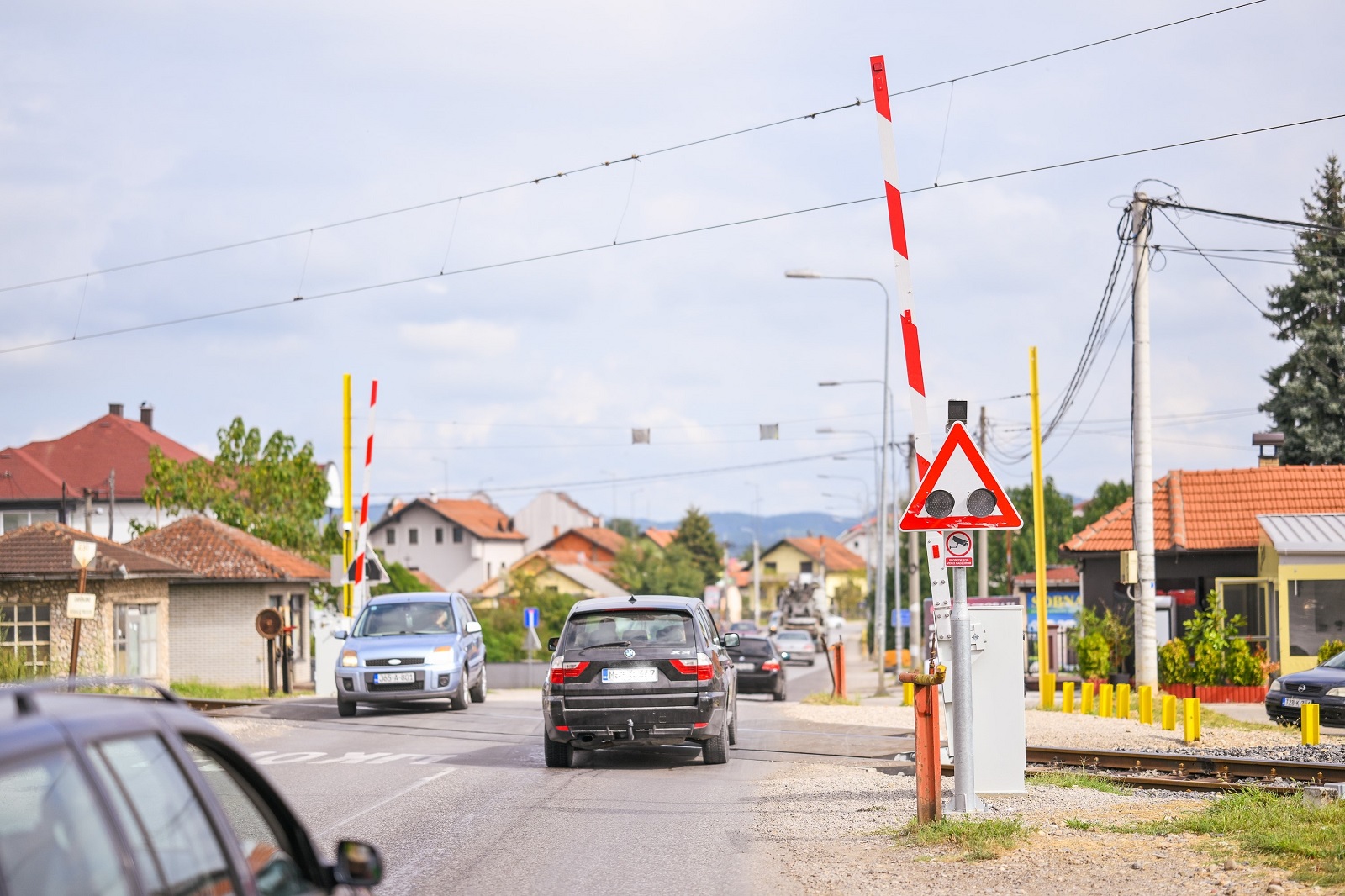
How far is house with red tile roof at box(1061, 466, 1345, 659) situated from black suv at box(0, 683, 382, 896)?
32.7 metres

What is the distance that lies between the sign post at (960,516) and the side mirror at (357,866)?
24.1 feet

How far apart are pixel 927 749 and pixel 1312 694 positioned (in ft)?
46.4

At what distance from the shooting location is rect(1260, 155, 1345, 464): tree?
4456 cm

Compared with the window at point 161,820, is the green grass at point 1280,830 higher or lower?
lower

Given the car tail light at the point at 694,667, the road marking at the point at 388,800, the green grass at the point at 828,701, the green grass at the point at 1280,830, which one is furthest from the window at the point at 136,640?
the green grass at the point at 1280,830

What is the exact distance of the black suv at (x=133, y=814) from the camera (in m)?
2.94

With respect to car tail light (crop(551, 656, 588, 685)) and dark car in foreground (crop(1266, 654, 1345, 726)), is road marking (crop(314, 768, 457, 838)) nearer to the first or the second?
car tail light (crop(551, 656, 588, 685))

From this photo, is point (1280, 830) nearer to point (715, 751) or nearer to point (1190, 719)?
point (715, 751)

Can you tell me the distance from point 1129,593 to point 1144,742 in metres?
8.05

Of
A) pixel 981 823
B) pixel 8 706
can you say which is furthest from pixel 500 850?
pixel 8 706

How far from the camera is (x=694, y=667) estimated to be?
14.6 m

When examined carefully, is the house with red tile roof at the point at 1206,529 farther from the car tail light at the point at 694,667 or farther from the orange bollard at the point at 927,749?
the orange bollard at the point at 927,749

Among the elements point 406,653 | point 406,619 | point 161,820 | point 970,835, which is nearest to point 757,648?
point 406,619

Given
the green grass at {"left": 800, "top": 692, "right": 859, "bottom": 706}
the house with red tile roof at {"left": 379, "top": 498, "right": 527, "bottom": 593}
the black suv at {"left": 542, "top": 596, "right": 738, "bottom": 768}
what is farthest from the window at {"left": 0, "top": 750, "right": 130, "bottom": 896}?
the house with red tile roof at {"left": 379, "top": 498, "right": 527, "bottom": 593}
